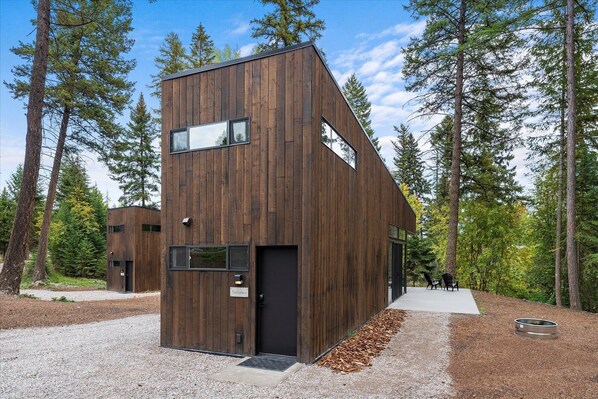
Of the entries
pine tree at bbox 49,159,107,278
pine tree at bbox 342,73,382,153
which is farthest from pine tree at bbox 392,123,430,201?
pine tree at bbox 49,159,107,278

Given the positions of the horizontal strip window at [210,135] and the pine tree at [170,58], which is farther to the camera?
the pine tree at [170,58]

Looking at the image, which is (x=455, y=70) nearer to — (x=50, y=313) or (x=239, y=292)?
(x=239, y=292)

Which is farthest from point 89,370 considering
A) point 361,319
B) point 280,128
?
point 361,319

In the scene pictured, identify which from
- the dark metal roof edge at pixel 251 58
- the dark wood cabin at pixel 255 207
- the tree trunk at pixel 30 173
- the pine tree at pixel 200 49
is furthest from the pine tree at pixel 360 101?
the dark metal roof edge at pixel 251 58

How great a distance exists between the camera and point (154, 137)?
3125 centimetres

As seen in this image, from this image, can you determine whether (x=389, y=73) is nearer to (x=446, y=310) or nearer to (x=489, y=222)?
(x=489, y=222)

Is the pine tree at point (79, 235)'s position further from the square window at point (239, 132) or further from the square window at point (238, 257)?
the square window at point (238, 257)

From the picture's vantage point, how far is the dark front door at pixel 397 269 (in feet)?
42.3

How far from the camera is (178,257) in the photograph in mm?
6637

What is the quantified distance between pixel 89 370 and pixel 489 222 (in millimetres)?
20974

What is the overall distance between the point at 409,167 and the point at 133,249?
24.9 m

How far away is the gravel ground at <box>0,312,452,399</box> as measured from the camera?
4.41 metres

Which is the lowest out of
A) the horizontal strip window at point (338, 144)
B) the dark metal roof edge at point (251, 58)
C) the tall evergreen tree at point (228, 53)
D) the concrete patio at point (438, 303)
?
the concrete patio at point (438, 303)

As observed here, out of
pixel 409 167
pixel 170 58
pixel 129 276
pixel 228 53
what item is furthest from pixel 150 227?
pixel 409 167
